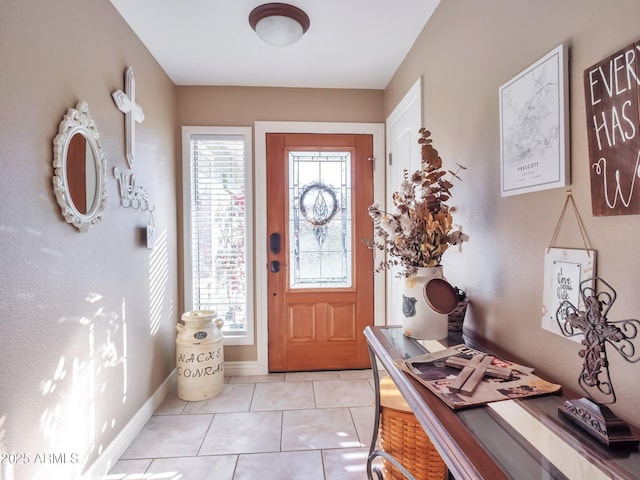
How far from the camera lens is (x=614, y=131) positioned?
2.77 ft

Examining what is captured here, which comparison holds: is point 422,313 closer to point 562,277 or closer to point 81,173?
point 562,277

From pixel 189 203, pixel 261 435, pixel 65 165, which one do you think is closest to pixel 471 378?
pixel 261 435

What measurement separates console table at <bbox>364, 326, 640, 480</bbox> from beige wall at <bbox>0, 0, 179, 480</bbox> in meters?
1.39

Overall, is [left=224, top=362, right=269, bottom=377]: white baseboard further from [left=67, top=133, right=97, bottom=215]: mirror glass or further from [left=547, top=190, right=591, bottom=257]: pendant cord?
[left=547, top=190, right=591, bottom=257]: pendant cord

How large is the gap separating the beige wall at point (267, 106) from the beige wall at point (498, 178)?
102 cm

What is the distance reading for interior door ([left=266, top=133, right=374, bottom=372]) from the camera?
3.00 metres

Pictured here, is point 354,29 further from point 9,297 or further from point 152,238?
point 9,297

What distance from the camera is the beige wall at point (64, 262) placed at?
1.23m

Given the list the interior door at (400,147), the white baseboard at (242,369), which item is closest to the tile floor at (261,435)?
the white baseboard at (242,369)

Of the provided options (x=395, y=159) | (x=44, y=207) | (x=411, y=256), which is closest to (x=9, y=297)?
(x=44, y=207)

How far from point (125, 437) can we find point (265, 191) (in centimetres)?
193

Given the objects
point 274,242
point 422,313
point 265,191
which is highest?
point 265,191

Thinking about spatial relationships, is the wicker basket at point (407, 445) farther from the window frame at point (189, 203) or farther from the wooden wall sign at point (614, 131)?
the window frame at point (189, 203)

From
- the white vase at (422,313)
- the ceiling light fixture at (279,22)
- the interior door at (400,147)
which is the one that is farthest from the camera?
the interior door at (400,147)
